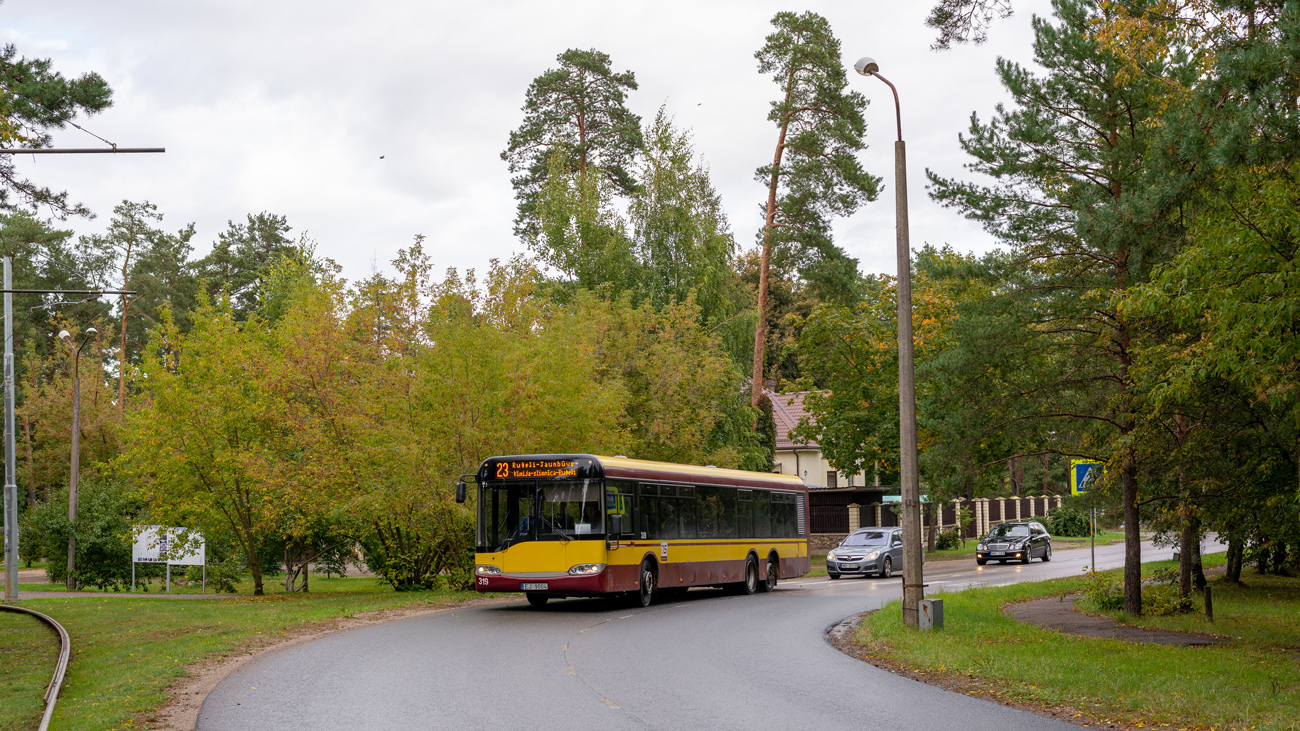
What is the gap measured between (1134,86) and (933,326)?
945 inches

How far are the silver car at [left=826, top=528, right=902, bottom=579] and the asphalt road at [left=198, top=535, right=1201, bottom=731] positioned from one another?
52.3 ft

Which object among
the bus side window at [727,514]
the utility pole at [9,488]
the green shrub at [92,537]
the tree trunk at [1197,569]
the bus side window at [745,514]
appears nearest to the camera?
the tree trunk at [1197,569]

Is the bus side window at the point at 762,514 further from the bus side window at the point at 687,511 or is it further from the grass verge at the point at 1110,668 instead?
the grass verge at the point at 1110,668

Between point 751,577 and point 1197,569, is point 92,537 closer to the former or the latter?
point 751,577

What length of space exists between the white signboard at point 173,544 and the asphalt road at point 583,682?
13.2 metres

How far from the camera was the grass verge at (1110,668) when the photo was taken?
992cm

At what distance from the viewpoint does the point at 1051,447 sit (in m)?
21.0

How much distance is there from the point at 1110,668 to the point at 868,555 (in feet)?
76.8

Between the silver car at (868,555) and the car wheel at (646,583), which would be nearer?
the car wheel at (646,583)

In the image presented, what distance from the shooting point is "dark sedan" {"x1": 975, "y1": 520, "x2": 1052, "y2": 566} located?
42.5 meters

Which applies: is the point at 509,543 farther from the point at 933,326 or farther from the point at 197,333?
the point at 933,326

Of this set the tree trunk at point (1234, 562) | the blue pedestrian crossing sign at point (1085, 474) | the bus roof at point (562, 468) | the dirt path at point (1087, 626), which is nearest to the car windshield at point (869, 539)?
the tree trunk at point (1234, 562)

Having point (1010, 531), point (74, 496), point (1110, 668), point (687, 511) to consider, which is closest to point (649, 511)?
point (687, 511)

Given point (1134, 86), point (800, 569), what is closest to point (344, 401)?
point (800, 569)
